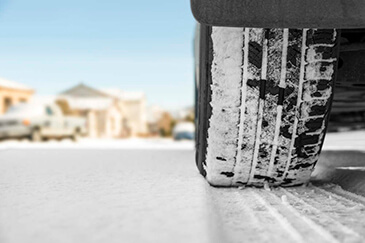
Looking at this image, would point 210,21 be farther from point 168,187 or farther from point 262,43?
point 168,187

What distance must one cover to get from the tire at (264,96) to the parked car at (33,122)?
6.59 meters

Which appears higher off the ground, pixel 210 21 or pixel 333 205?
pixel 210 21

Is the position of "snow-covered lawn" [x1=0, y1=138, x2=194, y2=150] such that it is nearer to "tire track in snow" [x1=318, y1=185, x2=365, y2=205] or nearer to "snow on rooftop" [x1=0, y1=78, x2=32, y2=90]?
"tire track in snow" [x1=318, y1=185, x2=365, y2=205]

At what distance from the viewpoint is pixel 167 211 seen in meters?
0.93

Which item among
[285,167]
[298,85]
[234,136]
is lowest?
[285,167]

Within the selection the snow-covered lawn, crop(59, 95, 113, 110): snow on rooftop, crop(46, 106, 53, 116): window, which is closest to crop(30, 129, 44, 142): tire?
the snow-covered lawn

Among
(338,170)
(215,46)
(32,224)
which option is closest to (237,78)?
(215,46)

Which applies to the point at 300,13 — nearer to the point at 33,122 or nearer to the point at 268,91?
the point at 268,91

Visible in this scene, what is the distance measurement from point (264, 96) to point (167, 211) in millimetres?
→ 484

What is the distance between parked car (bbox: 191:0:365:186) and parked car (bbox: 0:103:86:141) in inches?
259

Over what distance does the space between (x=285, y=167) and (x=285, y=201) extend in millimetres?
158

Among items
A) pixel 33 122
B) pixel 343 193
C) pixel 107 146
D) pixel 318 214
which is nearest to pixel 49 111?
pixel 33 122

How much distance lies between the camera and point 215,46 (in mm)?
1124

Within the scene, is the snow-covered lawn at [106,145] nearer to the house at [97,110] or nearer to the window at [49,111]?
the window at [49,111]
